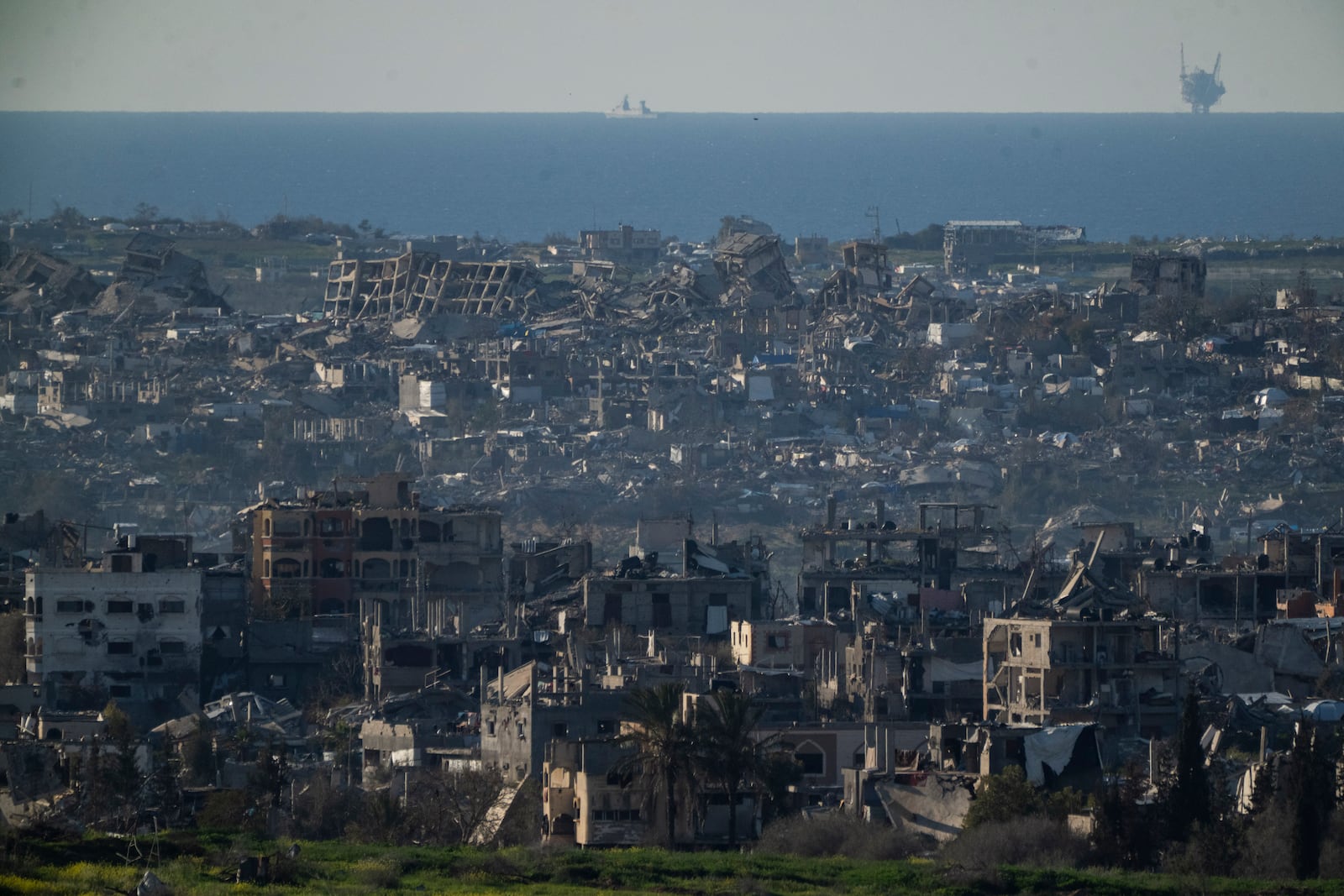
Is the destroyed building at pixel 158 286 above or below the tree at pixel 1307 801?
above

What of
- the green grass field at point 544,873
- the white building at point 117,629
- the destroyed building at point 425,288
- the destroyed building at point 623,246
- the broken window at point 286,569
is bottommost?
the green grass field at point 544,873

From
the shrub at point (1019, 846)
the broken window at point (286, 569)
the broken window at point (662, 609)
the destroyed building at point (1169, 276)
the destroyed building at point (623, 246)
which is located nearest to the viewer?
the shrub at point (1019, 846)

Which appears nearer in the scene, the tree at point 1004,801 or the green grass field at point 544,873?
the green grass field at point 544,873

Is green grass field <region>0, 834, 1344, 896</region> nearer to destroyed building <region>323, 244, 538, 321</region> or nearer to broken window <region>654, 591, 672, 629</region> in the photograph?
broken window <region>654, 591, 672, 629</region>

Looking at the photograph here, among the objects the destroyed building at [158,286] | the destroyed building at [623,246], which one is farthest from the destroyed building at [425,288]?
the destroyed building at [623,246]

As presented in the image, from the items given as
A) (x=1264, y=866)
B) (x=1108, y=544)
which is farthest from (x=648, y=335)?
(x=1264, y=866)

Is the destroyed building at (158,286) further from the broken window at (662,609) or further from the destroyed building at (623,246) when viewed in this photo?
the broken window at (662,609)

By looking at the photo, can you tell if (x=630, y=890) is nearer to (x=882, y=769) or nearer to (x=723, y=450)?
(x=882, y=769)

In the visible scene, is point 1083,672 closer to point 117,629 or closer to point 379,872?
point 117,629
